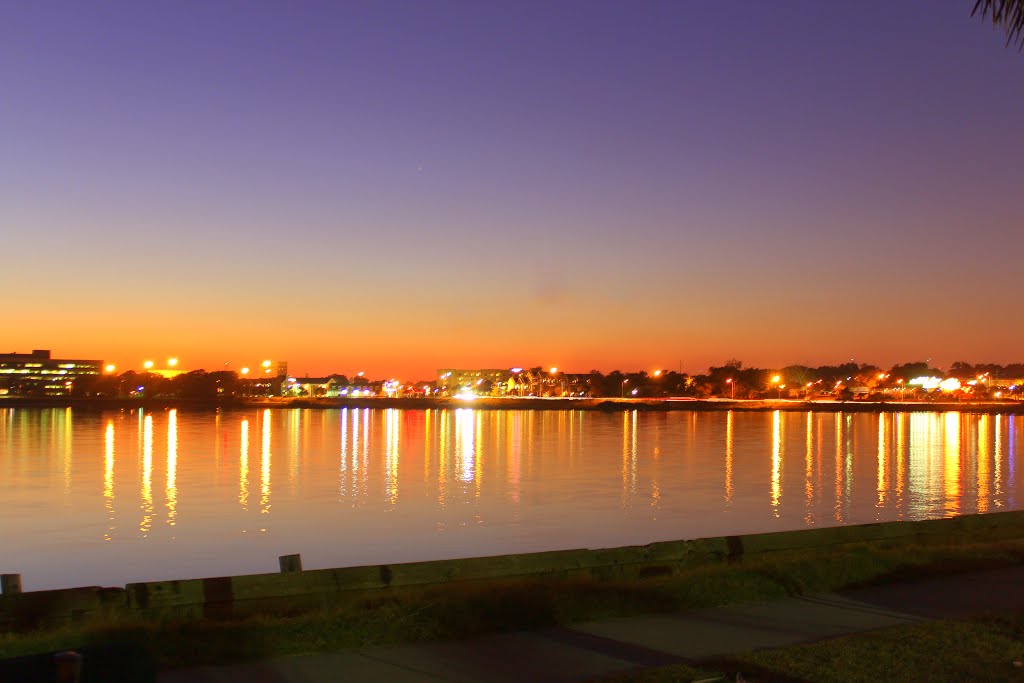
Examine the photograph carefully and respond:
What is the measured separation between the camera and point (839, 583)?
13992 millimetres

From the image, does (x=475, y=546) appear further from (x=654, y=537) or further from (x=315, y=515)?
(x=315, y=515)

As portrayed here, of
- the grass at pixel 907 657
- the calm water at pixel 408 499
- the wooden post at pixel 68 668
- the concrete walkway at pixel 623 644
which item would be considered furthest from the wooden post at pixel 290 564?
the calm water at pixel 408 499

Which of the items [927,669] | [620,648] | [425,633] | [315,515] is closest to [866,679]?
[927,669]

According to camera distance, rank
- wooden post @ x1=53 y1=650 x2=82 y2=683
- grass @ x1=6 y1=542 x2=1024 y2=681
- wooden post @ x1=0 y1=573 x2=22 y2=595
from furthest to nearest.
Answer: wooden post @ x1=0 y1=573 x2=22 y2=595
grass @ x1=6 y1=542 x2=1024 y2=681
wooden post @ x1=53 y1=650 x2=82 y2=683

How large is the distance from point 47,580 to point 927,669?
67.3 ft

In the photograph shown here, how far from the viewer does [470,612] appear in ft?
36.6

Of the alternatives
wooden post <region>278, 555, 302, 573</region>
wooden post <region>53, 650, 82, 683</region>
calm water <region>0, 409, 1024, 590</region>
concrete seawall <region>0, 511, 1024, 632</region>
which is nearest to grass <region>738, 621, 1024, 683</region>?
concrete seawall <region>0, 511, 1024, 632</region>

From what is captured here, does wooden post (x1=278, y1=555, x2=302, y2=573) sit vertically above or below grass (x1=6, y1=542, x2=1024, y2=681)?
above

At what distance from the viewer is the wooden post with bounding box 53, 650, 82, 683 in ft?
16.5

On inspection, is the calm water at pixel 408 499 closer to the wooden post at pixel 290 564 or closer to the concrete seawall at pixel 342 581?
the concrete seawall at pixel 342 581

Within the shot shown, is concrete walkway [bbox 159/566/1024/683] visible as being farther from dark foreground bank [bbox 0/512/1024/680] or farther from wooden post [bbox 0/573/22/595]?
wooden post [bbox 0/573/22/595]

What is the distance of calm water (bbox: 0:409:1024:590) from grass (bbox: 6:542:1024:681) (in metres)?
13.3

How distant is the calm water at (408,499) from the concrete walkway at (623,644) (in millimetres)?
15057

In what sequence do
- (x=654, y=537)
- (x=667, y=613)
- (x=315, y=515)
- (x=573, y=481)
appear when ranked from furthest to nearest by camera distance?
(x=573, y=481) → (x=315, y=515) → (x=654, y=537) → (x=667, y=613)
